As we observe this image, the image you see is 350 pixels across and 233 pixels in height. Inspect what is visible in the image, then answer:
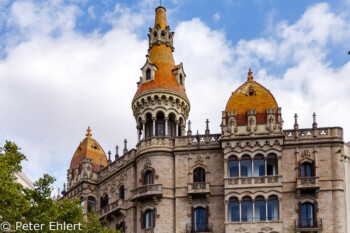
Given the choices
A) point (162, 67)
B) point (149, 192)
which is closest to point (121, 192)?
point (149, 192)

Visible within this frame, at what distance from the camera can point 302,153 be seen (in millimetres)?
72875

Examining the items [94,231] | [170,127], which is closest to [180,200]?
[170,127]

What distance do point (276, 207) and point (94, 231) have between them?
17642 mm

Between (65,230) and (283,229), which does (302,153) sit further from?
(65,230)

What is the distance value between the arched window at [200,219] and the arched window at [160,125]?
8.90 meters

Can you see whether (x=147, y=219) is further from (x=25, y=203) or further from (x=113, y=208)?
(x=25, y=203)

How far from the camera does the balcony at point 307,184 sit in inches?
2778

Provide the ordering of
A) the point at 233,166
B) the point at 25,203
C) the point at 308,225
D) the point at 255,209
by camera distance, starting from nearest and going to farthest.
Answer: the point at 25,203 < the point at 308,225 < the point at 255,209 < the point at 233,166

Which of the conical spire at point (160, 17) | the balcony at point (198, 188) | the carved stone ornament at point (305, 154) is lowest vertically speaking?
the balcony at point (198, 188)

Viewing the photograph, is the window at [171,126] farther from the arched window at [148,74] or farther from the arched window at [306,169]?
the arched window at [306,169]

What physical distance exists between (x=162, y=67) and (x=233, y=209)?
17821mm

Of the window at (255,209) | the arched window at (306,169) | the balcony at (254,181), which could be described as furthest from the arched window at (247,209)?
the arched window at (306,169)

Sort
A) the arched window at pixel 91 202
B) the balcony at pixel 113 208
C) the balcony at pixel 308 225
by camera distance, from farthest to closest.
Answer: the arched window at pixel 91 202, the balcony at pixel 113 208, the balcony at pixel 308 225

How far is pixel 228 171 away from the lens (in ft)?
238
